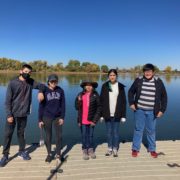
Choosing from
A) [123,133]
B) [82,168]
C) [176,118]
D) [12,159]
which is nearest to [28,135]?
[123,133]

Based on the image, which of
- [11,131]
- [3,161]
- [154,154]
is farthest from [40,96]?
[154,154]

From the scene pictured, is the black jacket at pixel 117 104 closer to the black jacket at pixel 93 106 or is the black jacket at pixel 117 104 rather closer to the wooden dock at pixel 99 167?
the black jacket at pixel 93 106

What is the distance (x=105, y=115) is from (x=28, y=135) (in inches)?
211

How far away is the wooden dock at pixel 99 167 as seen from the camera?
4375mm

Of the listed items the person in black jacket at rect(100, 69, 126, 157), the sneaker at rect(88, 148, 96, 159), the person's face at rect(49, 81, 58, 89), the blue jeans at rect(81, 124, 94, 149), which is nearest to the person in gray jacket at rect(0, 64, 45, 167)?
the person's face at rect(49, 81, 58, 89)

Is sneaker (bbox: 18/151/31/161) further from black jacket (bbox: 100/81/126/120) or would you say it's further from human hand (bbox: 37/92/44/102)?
black jacket (bbox: 100/81/126/120)

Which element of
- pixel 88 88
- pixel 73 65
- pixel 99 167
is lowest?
pixel 99 167

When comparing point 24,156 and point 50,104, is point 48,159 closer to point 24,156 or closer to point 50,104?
point 24,156

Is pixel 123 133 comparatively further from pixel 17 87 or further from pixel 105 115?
pixel 17 87

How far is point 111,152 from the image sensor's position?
18.1 ft

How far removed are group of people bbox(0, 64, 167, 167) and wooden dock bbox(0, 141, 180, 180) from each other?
16cm

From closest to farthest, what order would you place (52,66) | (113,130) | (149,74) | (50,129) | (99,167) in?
(99,167), (50,129), (149,74), (113,130), (52,66)

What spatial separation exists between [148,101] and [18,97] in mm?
2491

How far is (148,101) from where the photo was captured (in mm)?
5273
